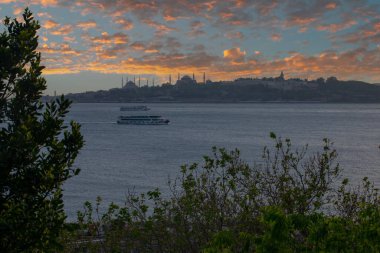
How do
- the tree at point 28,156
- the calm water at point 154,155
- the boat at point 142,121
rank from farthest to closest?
1. the boat at point 142,121
2. the calm water at point 154,155
3. the tree at point 28,156

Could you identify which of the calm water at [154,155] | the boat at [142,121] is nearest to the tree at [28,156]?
the calm water at [154,155]

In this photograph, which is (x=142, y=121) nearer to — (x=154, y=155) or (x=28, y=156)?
(x=154, y=155)

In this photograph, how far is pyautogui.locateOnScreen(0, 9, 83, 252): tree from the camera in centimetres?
1066

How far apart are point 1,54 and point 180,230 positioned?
8495 mm

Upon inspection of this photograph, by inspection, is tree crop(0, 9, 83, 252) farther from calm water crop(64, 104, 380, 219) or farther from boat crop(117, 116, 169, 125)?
boat crop(117, 116, 169, 125)

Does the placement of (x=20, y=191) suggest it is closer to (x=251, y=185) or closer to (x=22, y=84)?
(x=22, y=84)

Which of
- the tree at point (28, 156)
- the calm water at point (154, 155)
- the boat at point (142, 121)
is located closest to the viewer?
the tree at point (28, 156)

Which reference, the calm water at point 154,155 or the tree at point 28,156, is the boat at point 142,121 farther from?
the tree at point 28,156

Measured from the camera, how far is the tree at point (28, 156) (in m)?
10.7

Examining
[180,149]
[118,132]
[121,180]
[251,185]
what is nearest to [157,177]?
[121,180]

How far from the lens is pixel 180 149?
364ft

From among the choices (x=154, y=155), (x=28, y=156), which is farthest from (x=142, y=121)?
(x=28, y=156)

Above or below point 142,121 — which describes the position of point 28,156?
above

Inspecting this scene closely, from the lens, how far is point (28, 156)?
10.8 metres
